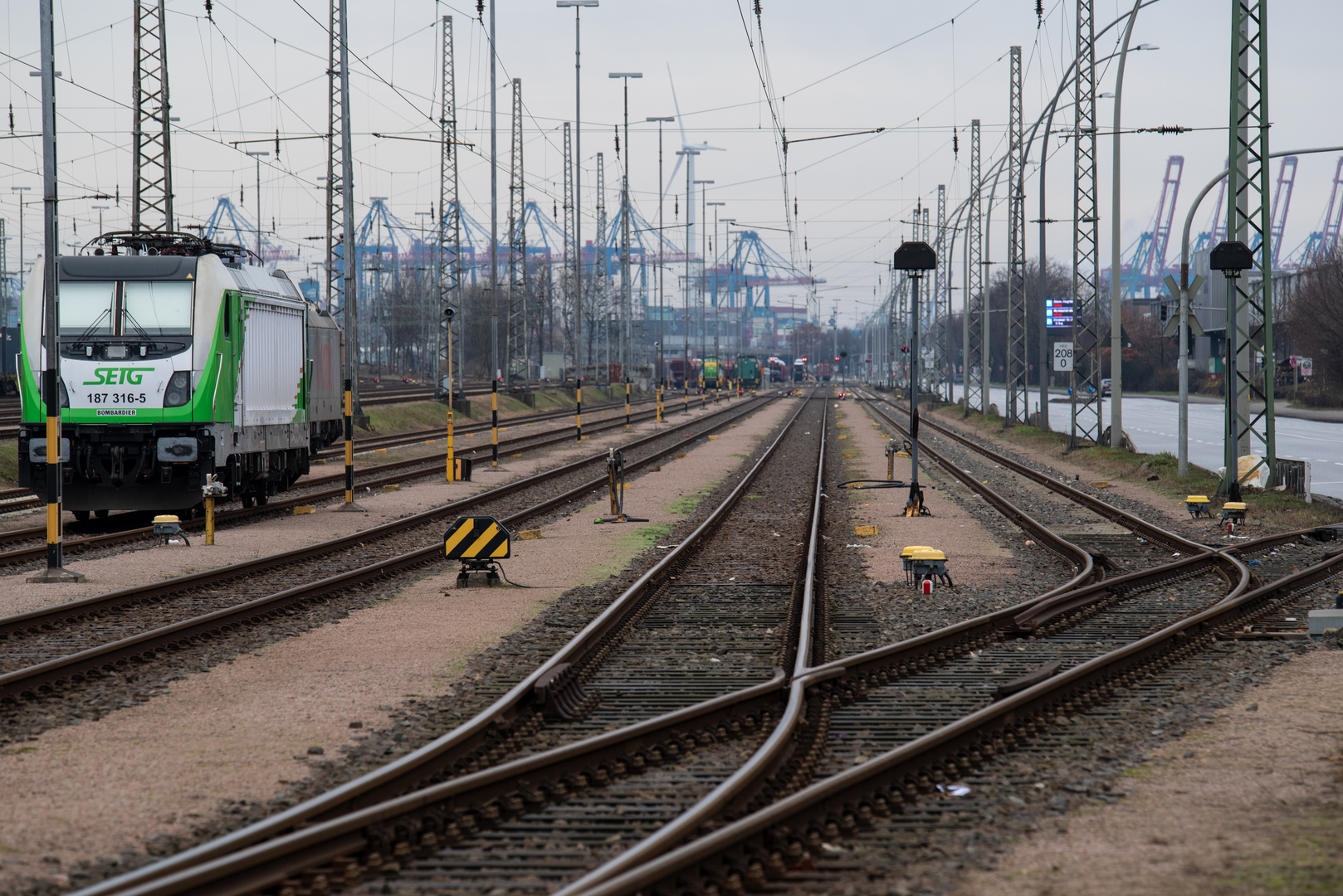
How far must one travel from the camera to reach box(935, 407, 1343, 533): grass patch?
21441mm

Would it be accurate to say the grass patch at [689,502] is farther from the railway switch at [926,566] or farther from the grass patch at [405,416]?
the grass patch at [405,416]

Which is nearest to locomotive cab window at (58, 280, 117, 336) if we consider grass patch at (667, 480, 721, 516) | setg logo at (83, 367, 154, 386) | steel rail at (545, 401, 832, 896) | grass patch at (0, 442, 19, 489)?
setg logo at (83, 367, 154, 386)

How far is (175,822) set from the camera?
642 centimetres

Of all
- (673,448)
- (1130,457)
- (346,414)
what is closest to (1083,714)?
(346,414)

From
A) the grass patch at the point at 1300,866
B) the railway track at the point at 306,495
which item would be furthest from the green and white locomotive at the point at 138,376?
the grass patch at the point at 1300,866

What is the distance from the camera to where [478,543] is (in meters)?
15.2

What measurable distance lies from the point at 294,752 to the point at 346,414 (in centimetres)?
1543

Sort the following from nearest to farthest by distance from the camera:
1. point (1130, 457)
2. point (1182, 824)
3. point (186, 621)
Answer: point (1182, 824) < point (186, 621) < point (1130, 457)

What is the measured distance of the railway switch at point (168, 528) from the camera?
17.5 metres

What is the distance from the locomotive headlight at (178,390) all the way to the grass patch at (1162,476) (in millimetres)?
15112

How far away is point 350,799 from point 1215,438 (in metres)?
46.5

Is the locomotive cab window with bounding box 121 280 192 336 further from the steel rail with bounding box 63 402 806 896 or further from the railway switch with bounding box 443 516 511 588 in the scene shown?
the steel rail with bounding box 63 402 806 896

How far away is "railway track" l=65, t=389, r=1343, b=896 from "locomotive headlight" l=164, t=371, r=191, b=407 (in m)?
10.5

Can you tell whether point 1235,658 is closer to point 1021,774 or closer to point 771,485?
point 1021,774
